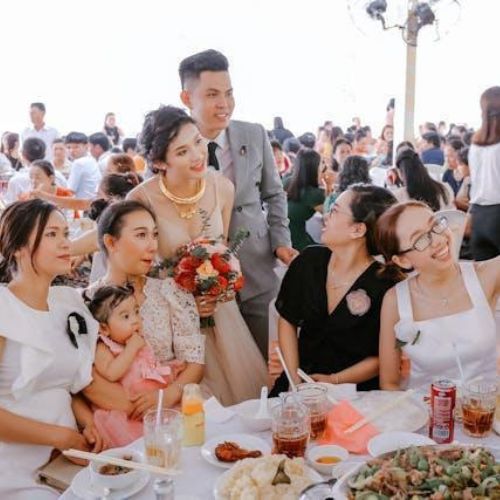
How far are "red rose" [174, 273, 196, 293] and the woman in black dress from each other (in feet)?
1.33

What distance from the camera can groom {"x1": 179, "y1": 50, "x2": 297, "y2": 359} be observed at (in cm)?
260

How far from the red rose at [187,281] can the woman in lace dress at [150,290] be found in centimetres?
6

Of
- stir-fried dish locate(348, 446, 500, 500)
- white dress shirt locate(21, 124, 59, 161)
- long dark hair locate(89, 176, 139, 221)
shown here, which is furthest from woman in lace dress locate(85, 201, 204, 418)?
white dress shirt locate(21, 124, 59, 161)

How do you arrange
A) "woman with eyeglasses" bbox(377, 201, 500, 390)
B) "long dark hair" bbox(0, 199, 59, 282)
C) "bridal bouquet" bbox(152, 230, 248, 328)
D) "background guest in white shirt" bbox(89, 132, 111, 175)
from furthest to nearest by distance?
1. "background guest in white shirt" bbox(89, 132, 111, 175)
2. "bridal bouquet" bbox(152, 230, 248, 328)
3. "woman with eyeglasses" bbox(377, 201, 500, 390)
4. "long dark hair" bbox(0, 199, 59, 282)

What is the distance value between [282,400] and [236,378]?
923 millimetres

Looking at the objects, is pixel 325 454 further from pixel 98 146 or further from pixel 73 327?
pixel 98 146

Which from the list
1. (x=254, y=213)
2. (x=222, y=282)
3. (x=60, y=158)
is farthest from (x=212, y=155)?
(x=60, y=158)

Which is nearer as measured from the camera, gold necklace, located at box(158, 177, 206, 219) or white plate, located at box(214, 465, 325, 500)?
white plate, located at box(214, 465, 325, 500)

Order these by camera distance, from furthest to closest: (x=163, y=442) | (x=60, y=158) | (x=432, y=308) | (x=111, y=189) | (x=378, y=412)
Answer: (x=60, y=158)
(x=111, y=189)
(x=432, y=308)
(x=378, y=412)
(x=163, y=442)

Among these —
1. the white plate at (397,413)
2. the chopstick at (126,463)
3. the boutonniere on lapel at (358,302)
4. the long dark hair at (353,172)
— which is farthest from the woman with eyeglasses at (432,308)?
the long dark hair at (353,172)

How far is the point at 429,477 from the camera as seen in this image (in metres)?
1.12

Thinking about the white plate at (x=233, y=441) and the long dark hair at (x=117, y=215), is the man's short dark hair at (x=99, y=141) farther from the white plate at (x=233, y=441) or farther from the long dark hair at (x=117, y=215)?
the white plate at (x=233, y=441)

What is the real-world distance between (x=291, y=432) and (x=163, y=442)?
Result: 29 cm

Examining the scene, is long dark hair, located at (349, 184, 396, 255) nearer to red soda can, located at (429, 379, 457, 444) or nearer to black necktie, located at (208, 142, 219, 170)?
black necktie, located at (208, 142, 219, 170)
